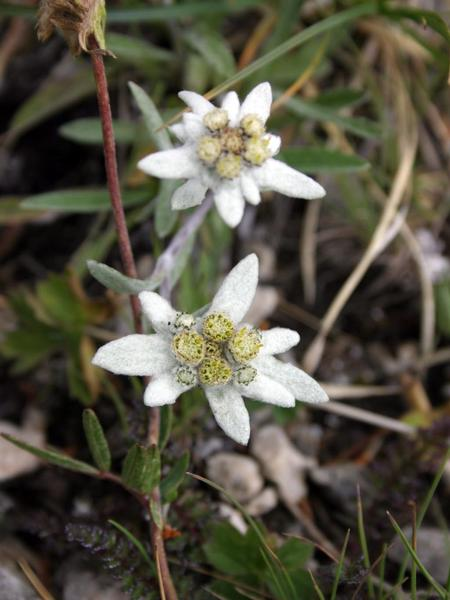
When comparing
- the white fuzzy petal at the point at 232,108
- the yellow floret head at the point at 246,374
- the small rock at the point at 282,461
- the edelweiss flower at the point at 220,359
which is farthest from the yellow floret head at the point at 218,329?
the small rock at the point at 282,461

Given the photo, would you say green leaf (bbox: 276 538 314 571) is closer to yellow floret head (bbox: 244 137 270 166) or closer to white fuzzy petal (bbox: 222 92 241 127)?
yellow floret head (bbox: 244 137 270 166)

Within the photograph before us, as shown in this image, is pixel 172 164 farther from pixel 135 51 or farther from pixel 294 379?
pixel 135 51

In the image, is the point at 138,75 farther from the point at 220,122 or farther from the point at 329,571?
the point at 329,571

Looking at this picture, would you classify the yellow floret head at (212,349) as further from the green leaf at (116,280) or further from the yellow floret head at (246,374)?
the green leaf at (116,280)

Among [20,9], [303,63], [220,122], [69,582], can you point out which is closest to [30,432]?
[69,582]

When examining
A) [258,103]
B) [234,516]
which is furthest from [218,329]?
[234,516]

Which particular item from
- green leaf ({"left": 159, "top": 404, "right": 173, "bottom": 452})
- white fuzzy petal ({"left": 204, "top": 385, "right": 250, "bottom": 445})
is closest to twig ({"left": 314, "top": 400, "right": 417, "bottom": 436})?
green leaf ({"left": 159, "top": 404, "right": 173, "bottom": 452})
